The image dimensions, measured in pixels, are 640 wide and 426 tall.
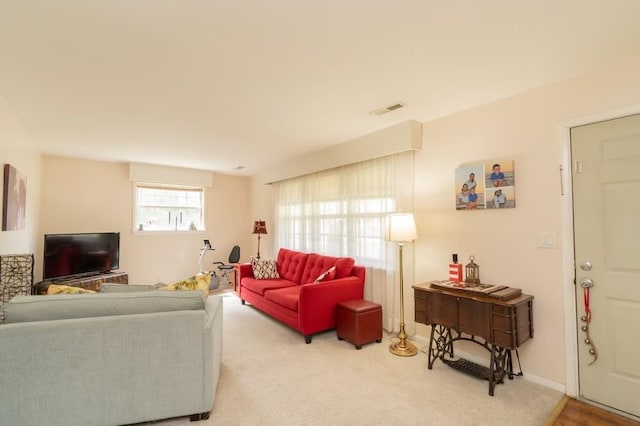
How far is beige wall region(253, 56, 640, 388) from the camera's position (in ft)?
7.73

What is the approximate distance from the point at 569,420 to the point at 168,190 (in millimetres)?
6576

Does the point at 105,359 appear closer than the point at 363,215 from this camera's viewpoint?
Yes

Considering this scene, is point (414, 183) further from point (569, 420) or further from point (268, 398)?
point (268, 398)

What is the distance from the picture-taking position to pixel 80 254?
4.82m

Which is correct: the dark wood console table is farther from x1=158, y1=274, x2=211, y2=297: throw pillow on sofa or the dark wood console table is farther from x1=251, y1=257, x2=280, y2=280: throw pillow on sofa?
x1=251, y1=257, x2=280, y2=280: throw pillow on sofa

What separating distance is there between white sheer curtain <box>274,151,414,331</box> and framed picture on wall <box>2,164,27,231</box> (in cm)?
359

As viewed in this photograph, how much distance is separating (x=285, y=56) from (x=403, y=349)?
2.95 m

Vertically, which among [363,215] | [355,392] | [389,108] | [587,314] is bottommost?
[355,392]

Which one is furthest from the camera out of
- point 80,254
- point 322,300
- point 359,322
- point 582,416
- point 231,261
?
point 231,261

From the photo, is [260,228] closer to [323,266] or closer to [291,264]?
[291,264]

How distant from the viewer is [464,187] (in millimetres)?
3092

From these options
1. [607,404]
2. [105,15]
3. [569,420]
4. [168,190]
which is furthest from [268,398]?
[168,190]

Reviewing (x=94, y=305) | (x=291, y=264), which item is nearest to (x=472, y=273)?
(x=291, y=264)

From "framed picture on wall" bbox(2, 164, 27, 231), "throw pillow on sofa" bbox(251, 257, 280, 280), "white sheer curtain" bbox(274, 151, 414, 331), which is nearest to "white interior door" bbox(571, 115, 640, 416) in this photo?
"white sheer curtain" bbox(274, 151, 414, 331)
